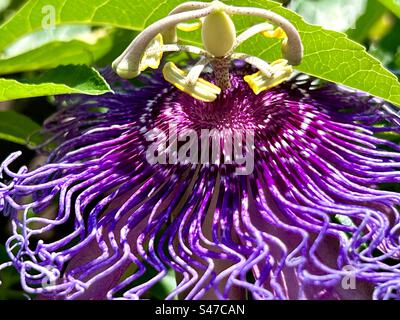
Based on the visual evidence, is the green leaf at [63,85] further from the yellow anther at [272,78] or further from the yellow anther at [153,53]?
the yellow anther at [272,78]

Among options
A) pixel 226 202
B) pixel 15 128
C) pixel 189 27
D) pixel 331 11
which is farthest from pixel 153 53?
pixel 331 11

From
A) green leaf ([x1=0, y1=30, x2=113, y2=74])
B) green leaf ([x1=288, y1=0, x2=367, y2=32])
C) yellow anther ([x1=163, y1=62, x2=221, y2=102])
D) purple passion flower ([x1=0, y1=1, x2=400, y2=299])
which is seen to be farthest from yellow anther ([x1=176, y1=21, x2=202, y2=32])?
green leaf ([x1=288, y1=0, x2=367, y2=32])

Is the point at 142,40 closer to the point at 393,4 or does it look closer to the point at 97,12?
the point at 97,12

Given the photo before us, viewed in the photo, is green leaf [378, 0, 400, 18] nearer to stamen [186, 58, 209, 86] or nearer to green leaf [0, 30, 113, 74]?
stamen [186, 58, 209, 86]

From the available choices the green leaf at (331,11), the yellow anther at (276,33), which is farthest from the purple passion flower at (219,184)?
the green leaf at (331,11)
